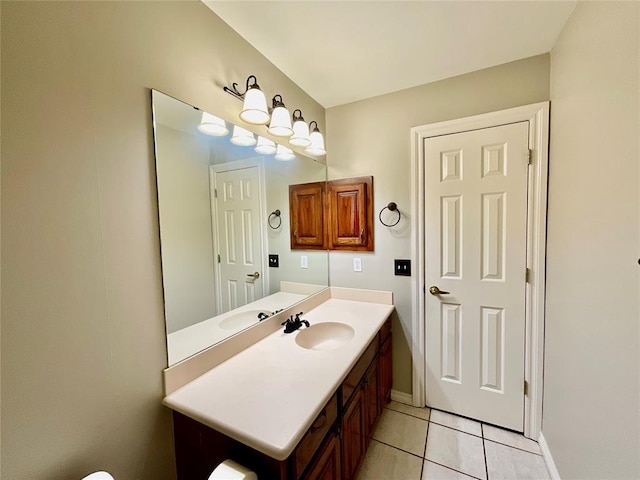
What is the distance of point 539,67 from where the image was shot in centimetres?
152

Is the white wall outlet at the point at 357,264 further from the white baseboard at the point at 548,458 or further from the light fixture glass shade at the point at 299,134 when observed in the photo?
the white baseboard at the point at 548,458

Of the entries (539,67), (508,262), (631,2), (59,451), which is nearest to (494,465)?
(508,262)

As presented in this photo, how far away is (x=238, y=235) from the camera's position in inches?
57.5

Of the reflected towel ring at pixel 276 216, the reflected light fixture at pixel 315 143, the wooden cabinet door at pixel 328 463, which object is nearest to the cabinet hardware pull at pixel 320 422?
the wooden cabinet door at pixel 328 463

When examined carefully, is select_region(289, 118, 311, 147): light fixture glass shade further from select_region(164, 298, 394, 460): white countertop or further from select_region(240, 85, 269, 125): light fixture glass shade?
select_region(164, 298, 394, 460): white countertop

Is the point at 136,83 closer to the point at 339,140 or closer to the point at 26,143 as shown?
the point at 26,143

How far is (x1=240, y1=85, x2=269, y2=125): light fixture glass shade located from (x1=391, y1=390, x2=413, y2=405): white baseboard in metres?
2.19

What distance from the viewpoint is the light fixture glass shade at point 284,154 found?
5.64 ft

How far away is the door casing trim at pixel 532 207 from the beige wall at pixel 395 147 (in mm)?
65

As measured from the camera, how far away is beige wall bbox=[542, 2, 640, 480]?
2.79ft

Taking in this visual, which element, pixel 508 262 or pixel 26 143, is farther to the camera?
pixel 508 262

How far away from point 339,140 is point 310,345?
159 cm

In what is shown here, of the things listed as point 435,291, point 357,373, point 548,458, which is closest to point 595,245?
point 435,291

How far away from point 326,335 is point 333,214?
3.17ft
